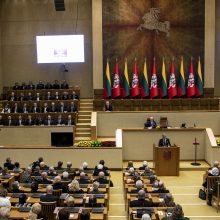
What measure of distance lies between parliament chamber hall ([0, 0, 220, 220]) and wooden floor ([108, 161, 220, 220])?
0.51 ft

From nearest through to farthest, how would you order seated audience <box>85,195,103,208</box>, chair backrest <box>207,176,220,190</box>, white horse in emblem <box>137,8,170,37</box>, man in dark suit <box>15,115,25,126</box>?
seated audience <box>85,195,103,208</box> → chair backrest <box>207,176,220,190</box> → man in dark suit <box>15,115,25,126</box> → white horse in emblem <box>137,8,170,37</box>

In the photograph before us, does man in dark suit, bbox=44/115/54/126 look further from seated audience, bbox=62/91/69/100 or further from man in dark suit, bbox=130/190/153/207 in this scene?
man in dark suit, bbox=130/190/153/207

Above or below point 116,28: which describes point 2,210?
below

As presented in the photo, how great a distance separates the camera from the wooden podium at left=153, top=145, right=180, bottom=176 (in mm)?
15539

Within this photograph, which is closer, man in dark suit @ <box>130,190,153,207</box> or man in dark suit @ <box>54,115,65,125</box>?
man in dark suit @ <box>130,190,153,207</box>

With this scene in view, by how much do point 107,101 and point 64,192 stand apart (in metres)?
10.7

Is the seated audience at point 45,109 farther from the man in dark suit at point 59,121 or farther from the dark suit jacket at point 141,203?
the dark suit jacket at point 141,203

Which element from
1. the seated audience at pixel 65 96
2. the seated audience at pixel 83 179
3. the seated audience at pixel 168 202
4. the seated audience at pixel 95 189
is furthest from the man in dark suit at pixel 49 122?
the seated audience at pixel 168 202

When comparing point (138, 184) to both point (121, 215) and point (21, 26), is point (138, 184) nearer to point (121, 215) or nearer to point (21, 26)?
point (121, 215)

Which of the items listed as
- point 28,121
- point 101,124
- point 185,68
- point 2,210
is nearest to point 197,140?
point 101,124

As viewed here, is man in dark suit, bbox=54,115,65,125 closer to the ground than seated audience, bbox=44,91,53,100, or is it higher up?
closer to the ground

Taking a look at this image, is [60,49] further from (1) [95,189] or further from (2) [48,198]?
(2) [48,198]

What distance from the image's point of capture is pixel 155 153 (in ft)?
50.9

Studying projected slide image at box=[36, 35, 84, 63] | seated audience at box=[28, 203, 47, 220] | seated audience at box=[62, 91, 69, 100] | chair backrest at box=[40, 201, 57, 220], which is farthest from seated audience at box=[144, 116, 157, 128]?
seated audience at box=[28, 203, 47, 220]
